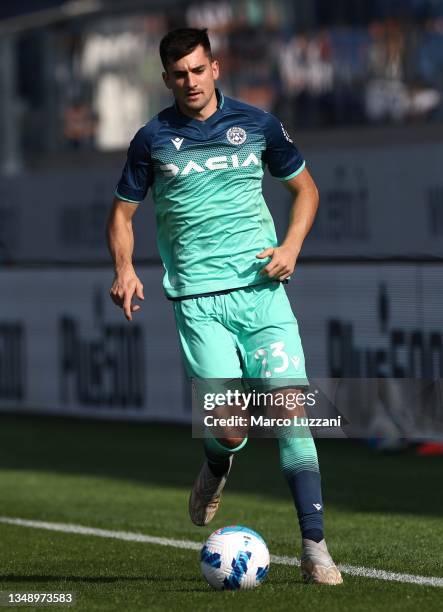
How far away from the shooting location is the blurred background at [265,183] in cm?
1335

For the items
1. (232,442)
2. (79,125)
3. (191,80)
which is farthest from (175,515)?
(79,125)

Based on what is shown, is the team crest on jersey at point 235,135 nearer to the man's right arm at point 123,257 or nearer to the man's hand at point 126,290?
the man's right arm at point 123,257

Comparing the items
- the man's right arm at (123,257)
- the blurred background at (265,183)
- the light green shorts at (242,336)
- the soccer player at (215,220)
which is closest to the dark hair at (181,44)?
the soccer player at (215,220)

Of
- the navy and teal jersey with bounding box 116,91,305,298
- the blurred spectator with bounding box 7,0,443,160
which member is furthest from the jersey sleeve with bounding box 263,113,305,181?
the blurred spectator with bounding box 7,0,443,160

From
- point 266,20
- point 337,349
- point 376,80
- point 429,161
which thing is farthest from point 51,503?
point 266,20

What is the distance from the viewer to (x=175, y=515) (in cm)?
969

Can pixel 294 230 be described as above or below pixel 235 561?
above

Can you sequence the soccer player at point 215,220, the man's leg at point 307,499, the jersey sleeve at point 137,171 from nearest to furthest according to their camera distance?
the man's leg at point 307,499, the soccer player at point 215,220, the jersey sleeve at point 137,171

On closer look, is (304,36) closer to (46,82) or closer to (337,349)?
(46,82)

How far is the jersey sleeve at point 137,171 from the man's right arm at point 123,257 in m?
0.04

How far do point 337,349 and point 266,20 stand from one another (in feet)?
29.4

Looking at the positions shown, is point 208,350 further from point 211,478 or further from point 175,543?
point 175,543

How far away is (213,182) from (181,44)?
577mm

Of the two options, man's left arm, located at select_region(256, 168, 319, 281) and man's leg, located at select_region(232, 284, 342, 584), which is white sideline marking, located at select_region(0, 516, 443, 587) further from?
man's left arm, located at select_region(256, 168, 319, 281)
